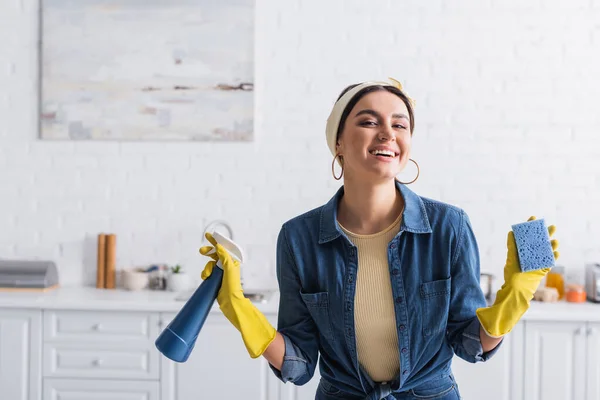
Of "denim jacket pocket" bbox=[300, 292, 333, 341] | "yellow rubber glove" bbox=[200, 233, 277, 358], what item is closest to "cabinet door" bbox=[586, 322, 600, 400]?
"denim jacket pocket" bbox=[300, 292, 333, 341]

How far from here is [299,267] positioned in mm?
1656

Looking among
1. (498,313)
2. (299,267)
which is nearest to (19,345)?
(299,267)

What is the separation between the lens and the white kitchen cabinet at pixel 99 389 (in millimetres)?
3084

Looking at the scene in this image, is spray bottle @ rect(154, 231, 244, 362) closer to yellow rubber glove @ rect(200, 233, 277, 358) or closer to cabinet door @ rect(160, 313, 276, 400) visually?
yellow rubber glove @ rect(200, 233, 277, 358)

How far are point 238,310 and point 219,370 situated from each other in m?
1.58

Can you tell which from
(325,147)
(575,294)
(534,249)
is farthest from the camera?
(325,147)

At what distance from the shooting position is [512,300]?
4.82 feet

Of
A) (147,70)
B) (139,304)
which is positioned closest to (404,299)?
(139,304)

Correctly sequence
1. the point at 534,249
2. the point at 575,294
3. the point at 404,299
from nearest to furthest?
the point at 534,249
the point at 404,299
the point at 575,294

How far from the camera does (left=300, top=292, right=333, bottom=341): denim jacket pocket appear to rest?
1618mm

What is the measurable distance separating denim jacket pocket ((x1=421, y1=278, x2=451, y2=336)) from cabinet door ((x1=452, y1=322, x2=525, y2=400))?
152 cm

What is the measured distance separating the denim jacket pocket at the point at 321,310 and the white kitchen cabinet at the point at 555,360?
167 centimetres

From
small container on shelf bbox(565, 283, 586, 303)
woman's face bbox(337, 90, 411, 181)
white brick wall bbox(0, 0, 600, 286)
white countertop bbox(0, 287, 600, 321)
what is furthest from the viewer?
white brick wall bbox(0, 0, 600, 286)

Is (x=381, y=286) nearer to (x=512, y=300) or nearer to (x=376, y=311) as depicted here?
(x=376, y=311)
